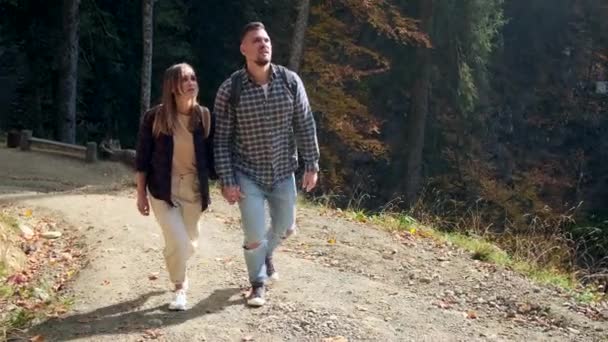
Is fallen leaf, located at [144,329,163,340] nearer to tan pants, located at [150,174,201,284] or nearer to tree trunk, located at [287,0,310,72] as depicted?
tan pants, located at [150,174,201,284]

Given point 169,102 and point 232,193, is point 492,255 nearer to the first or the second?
point 232,193

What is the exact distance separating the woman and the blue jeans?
28 centimetres

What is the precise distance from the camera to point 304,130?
4.78 metres

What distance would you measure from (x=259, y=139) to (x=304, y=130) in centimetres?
34

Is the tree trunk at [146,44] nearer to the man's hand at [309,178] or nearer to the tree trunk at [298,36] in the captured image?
the tree trunk at [298,36]

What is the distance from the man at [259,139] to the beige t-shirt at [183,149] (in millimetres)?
170

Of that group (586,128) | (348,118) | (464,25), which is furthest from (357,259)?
(586,128)

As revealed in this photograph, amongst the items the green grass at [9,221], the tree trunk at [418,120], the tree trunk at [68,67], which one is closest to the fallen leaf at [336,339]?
the green grass at [9,221]

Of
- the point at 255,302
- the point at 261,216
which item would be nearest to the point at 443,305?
the point at 255,302

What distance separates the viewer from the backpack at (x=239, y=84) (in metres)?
4.54

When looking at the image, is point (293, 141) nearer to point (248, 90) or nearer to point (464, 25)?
point (248, 90)

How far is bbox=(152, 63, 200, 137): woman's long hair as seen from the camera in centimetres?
444

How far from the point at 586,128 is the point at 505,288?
783 inches

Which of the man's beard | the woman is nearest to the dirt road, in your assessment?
the woman
